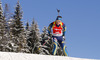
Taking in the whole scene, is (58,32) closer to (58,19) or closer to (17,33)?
(58,19)

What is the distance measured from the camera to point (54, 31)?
1483cm

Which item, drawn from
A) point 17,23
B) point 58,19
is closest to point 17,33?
point 17,23

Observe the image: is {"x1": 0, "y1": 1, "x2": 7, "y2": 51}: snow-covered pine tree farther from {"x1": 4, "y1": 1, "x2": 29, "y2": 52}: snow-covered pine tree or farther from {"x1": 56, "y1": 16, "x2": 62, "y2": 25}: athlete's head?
{"x1": 56, "y1": 16, "x2": 62, "y2": 25}: athlete's head

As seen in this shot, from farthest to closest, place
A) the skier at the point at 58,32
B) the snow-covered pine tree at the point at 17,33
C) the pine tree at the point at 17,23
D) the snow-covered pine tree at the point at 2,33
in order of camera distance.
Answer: the pine tree at the point at 17,23
the snow-covered pine tree at the point at 17,33
the snow-covered pine tree at the point at 2,33
the skier at the point at 58,32

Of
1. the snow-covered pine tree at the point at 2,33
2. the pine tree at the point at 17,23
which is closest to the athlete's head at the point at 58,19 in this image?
the snow-covered pine tree at the point at 2,33

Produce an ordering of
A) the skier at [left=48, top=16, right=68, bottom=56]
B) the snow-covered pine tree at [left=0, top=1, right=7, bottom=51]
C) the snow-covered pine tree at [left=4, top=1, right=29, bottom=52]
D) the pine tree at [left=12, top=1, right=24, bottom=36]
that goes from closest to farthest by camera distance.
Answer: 1. the skier at [left=48, top=16, right=68, bottom=56]
2. the snow-covered pine tree at [left=0, top=1, right=7, bottom=51]
3. the snow-covered pine tree at [left=4, top=1, right=29, bottom=52]
4. the pine tree at [left=12, top=1, right=24, bottom=36]

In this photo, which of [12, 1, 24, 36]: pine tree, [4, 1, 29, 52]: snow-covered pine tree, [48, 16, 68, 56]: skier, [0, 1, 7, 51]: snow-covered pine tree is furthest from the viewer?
[12, 1, 24, 36]: pine tree

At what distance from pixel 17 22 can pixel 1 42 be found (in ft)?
18.5

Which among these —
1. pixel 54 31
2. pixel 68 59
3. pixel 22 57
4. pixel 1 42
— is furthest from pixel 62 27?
pixel 1 42

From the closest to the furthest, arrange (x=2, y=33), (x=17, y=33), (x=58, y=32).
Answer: (x=58, y=32) → (x=2, y=33) → (x=17, y=33)

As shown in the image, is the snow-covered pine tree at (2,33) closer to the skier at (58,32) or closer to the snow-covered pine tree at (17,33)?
the snow-covered pine tree at (17,33)

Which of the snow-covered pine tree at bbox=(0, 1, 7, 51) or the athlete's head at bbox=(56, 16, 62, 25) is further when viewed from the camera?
the snow-covered pine tree at bbox=(0, 1, 7, 51)

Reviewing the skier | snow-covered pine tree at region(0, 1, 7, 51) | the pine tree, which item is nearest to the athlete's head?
the skier

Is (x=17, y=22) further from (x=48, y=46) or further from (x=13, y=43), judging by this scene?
(x=48, y=46)
